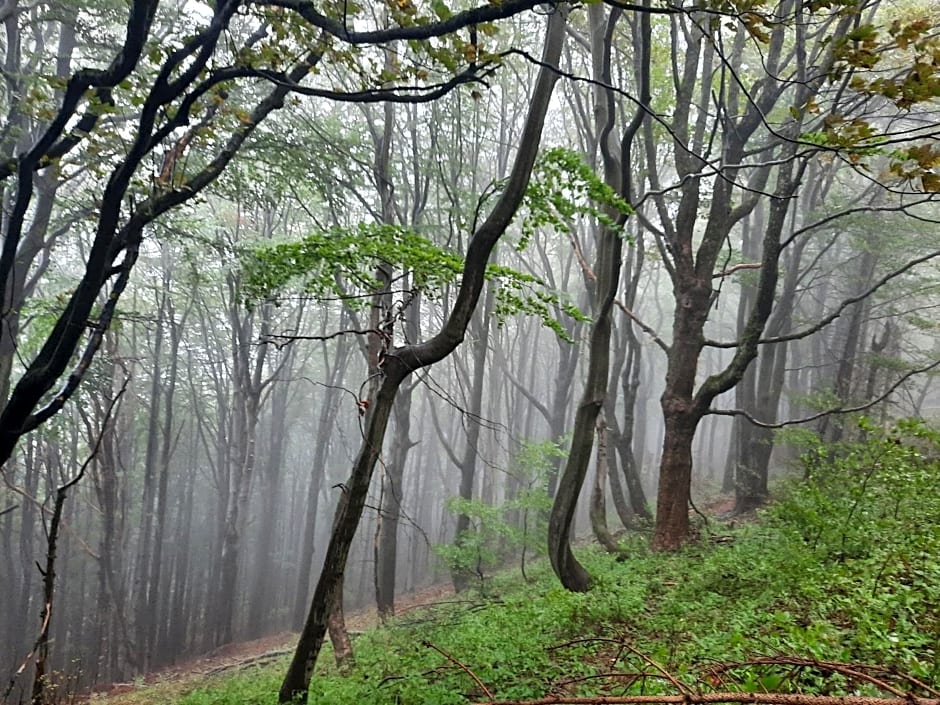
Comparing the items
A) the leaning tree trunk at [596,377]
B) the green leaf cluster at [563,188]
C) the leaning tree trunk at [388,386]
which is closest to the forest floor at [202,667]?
the leaning tree trunk at [596,377]

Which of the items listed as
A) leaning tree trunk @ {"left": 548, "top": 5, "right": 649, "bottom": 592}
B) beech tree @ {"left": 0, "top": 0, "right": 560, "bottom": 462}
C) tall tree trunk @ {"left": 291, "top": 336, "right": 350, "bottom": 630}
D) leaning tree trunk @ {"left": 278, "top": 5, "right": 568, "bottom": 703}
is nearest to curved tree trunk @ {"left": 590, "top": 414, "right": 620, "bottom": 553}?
leaning tree trunk @ {"left": 548, "top": 5, "right": 649, "bottom": 592}

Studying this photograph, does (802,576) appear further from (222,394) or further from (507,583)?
(222,394)

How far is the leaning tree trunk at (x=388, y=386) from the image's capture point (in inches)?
179

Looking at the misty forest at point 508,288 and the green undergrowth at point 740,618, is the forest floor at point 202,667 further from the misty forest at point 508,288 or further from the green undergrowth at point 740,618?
→ the green undergrowth at point 740,618

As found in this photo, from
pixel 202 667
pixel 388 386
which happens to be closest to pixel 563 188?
pixel 388 386

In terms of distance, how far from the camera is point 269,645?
54.0 ft

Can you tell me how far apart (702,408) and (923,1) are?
10.1m

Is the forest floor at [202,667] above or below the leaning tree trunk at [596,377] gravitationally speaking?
below

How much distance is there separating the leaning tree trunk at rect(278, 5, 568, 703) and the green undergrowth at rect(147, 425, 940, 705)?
1.44ft

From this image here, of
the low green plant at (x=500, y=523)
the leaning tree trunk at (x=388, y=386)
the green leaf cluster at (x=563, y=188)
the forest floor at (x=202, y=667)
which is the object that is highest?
the green leaf cluster at (x=563, y=188)

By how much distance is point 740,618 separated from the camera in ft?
14.4

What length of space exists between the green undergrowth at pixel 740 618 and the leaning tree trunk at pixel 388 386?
440 mm

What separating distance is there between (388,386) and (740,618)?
3.19m

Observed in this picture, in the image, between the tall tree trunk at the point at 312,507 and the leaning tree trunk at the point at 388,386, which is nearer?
the leaning tree trunk at the point at 388,386
